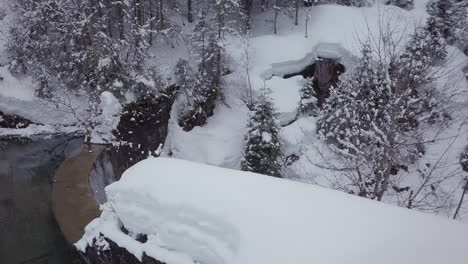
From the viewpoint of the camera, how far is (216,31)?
1786 cm

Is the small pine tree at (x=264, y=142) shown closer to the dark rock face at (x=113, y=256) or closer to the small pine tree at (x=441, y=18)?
the dark rock face at (x=113, y=256)

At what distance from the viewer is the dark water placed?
857cm

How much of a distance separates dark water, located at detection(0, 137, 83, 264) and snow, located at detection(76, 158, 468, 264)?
150 inches

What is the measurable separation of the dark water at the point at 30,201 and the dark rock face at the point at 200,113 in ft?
15.2

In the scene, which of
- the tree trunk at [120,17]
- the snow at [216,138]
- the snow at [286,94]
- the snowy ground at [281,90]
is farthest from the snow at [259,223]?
the tree trunk at [120,17]

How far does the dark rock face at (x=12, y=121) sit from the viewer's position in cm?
1440

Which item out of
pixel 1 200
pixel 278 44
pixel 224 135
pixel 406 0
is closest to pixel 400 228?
pixel 1 200

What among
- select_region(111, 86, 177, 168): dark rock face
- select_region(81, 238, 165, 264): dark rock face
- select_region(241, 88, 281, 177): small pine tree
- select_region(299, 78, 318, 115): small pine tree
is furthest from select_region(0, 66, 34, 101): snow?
select_region(299, 78, 318, 115): small pine tree

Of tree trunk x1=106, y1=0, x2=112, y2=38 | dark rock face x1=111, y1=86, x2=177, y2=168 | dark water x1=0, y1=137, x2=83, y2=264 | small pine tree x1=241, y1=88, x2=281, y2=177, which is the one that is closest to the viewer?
dark water x1=0, y1=137, x2=83, y2=264

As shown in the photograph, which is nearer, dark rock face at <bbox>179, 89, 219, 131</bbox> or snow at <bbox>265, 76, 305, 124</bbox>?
dark rock face at <bbox>179, 89, 219, 131</bbox>

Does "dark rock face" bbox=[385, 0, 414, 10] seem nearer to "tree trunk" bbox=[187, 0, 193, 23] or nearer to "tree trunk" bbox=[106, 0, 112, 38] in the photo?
"tree trunk" bbox=[187, 0, 193, 23]

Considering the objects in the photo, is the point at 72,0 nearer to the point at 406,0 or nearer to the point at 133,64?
the point at 133,64

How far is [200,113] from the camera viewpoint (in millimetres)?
16719

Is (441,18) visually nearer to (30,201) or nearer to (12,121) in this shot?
(30,201)
